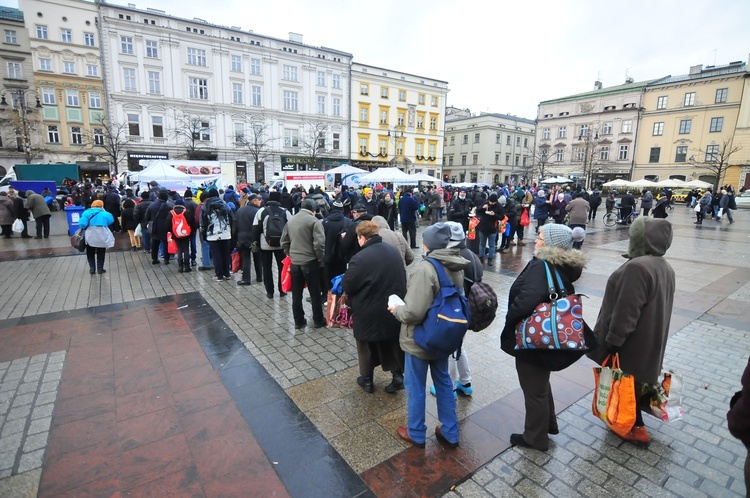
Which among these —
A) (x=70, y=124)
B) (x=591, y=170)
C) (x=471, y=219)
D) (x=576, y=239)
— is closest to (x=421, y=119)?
(x=591, y=170)

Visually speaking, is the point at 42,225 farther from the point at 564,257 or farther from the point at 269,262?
the point at 564,257

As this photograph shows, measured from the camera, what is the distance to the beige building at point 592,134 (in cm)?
4991

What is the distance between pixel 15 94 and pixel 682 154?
72.6m

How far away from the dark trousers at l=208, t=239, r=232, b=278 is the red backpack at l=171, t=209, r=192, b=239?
0.70 metres

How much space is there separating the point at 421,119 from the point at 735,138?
3425 centimetres

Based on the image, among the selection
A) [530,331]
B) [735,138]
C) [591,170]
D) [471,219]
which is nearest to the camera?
[530,331]

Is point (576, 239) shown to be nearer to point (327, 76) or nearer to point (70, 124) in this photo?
point (327, 76)

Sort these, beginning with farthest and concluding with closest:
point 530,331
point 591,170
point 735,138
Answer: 1. point 591,170
2. point 735,138
3. point 530,331

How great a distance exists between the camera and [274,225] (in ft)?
20.9

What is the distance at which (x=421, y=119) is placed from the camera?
2040 inches

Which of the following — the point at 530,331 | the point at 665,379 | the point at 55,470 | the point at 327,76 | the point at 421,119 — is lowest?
the point at 55,470

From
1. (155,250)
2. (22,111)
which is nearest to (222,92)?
(22,111)

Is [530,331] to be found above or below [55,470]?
above

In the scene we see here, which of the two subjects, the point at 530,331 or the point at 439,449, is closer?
the point at 530,331
